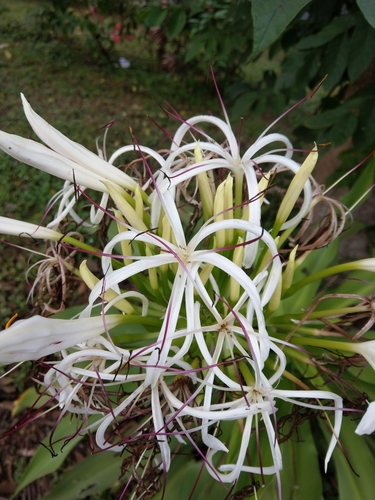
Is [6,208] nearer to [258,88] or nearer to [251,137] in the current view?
[258,88]

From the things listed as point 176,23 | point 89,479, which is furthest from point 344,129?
point 89,479

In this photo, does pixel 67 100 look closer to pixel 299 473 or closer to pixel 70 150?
pixel 70 150

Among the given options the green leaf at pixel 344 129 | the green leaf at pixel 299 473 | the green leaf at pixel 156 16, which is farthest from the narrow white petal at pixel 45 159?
the green leaf at pixel 156 16

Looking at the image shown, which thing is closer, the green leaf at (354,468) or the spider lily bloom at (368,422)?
the spider lily bloom at (368,422)

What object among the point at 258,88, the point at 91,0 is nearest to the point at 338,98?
the point at 258,88

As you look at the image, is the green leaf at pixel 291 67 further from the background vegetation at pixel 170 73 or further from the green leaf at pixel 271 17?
the green leaf at pixel 271 17

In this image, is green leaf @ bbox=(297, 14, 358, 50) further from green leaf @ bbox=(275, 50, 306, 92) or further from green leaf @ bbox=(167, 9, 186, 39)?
green leaf @ bbox=(167, 9, 186, 39)
